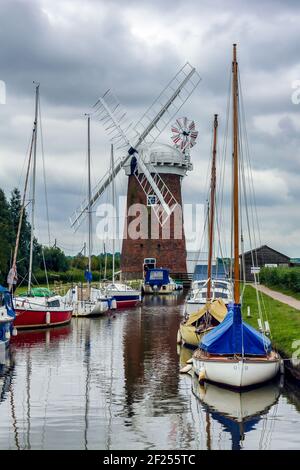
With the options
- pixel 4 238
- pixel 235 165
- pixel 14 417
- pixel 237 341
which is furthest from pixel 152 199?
pixel 14 417

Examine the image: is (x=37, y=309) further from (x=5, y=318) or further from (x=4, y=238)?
(x=4, y=238)

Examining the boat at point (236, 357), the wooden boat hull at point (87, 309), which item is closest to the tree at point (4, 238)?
the wooden boat hull at point (87, 309)

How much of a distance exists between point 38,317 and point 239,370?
21.6m

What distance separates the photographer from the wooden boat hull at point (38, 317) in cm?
4275

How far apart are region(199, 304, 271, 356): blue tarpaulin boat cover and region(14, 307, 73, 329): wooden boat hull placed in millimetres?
19410

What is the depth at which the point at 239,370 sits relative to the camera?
24.1 metres

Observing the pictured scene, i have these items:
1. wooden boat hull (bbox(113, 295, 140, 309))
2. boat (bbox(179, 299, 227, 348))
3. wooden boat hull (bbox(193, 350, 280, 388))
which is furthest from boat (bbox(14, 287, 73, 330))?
wooden boat hull (bbox(193, 350, 280, 388))

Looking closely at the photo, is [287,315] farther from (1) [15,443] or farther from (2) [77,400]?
(1) [15,443]
